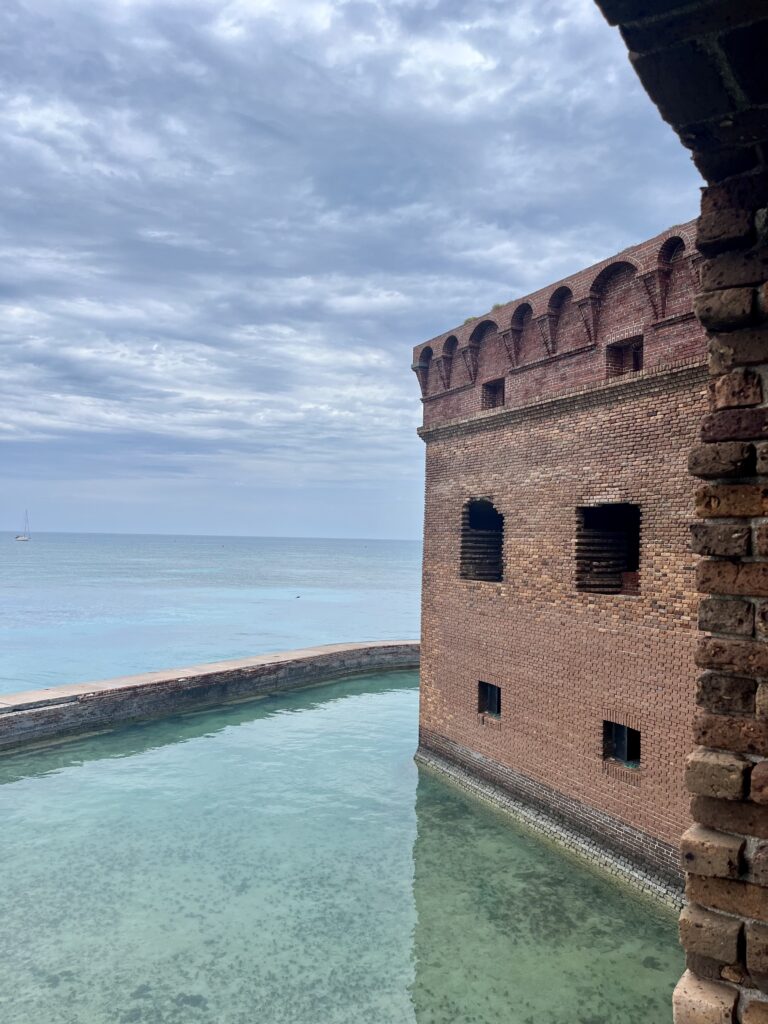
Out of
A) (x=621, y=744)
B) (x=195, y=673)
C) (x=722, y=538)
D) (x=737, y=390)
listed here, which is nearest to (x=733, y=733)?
(x=722, y=538)

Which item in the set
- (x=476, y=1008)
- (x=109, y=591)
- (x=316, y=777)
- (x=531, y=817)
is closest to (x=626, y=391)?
(x=531, y=817)

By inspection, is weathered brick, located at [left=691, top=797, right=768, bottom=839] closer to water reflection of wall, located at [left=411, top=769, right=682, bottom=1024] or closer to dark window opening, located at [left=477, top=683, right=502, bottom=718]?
water reflection of wall, located at [left=411, top=769, right=682, bottom=1024]

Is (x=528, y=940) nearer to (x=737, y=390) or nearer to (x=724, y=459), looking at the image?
(x=724, y=459)

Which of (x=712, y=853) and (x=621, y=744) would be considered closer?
(x=712, y=853)

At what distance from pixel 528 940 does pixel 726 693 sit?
795 centimetres

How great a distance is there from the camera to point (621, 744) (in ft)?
34.8

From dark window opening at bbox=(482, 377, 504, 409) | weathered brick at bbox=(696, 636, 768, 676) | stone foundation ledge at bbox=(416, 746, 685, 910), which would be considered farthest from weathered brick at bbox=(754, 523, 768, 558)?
dark window opening at bbox=(482, 377, 504, 409)

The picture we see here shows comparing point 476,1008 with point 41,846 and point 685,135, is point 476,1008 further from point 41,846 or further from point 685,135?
point 685,135

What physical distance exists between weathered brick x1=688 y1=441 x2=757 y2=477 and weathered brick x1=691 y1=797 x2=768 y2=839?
4.00 feet

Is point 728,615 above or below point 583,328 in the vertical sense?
below

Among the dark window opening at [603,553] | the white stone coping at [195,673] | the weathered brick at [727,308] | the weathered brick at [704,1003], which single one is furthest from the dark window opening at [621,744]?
the white stone coping at [195,673]

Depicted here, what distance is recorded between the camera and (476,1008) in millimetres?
7945

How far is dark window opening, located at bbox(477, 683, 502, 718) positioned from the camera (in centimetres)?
1334

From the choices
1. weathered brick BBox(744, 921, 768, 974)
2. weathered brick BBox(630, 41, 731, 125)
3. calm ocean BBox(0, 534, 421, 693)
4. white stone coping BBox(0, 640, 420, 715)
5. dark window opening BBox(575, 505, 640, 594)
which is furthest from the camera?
calm ocean BBox(0, 534, 421, 693)
